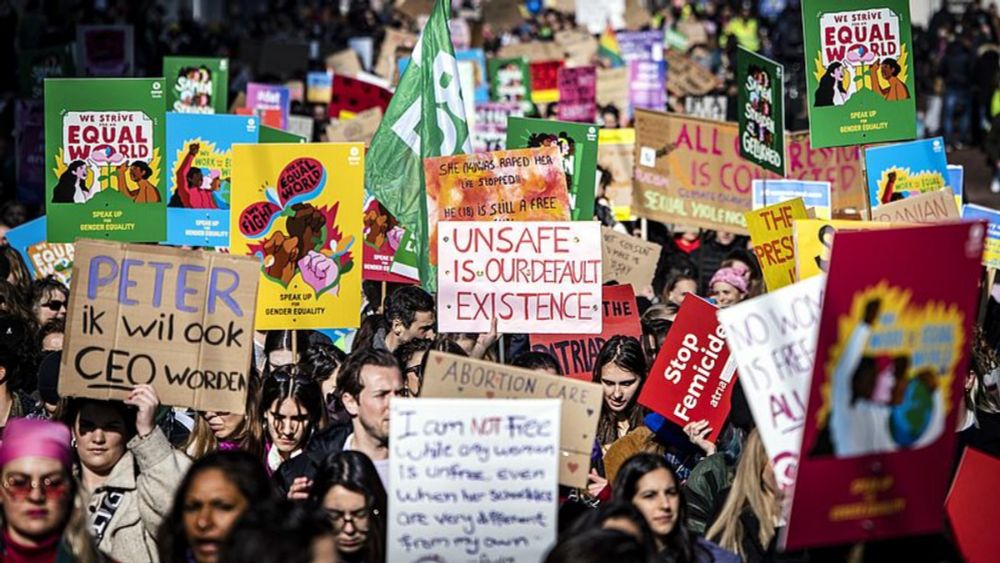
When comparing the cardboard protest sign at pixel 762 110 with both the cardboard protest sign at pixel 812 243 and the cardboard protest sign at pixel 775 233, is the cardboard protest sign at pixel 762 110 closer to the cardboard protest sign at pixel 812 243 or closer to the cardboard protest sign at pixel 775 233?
the cardboard protest sign at pixel 775 233

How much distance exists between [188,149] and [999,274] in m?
5.46

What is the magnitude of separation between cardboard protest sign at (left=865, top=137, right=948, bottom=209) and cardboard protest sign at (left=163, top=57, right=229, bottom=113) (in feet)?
23.8

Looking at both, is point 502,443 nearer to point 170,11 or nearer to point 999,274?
point 999,274

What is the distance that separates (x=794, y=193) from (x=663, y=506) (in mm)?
7753

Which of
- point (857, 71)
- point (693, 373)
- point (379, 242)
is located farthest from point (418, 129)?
point (693, 373)

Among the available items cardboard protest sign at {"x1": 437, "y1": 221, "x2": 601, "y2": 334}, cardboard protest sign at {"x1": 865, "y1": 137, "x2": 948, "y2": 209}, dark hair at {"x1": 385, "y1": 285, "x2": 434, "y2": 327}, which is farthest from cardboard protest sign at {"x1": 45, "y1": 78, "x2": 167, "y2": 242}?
cardboard protest sign at {"x1": 865, "y1": 137, "x2": 948, "y2": 209}

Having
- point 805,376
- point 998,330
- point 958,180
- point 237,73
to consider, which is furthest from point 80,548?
point 237,73

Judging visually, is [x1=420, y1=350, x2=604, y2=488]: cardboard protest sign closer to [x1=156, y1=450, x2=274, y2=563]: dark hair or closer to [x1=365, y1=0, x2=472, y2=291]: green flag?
[x1=156, y1=450, x2=274, y2=563]: dark hair

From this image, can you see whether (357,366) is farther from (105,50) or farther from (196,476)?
(105,50)

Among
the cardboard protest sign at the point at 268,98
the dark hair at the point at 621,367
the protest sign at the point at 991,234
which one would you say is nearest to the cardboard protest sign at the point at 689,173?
the protest sign at the point at 991,234

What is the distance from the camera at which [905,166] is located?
11.6 metres

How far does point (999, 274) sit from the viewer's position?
1257cm

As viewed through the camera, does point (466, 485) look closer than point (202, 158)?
Yes

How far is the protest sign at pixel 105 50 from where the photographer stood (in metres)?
20.3
